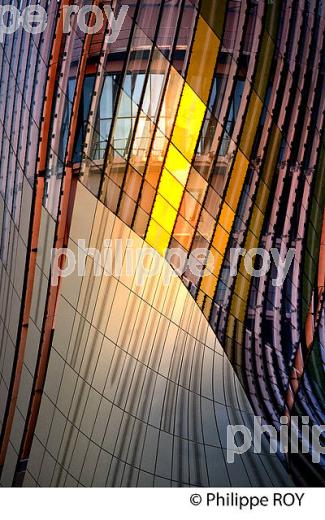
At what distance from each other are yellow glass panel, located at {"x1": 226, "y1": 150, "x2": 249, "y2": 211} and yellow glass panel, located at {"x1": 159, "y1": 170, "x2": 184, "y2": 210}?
19 centimetres

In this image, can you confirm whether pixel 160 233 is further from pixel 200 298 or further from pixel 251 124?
pixel 251 124

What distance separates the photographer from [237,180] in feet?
10.6

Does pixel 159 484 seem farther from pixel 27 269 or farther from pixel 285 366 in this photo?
pixel 27 269

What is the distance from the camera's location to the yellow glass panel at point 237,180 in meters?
3.21

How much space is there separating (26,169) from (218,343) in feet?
3.17

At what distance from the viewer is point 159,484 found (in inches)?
130

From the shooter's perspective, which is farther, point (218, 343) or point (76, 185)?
point (218, 343)

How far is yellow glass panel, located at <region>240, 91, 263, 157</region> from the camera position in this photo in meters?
3.17

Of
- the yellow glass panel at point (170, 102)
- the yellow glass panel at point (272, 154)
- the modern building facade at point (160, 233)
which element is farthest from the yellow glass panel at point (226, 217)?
the yellow glass panel at point (170, 102)

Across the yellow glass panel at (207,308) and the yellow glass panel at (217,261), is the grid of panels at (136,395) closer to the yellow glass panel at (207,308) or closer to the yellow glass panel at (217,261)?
the yellow glass panel at (207,308)

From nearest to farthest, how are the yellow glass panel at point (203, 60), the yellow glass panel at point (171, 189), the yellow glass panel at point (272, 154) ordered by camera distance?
the yellow glass panel at point (203, 60) → the yellow glass panel at point (171, 189) → the yellow glass panel at point (272, 154)

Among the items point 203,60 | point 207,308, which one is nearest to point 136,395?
point 207,308

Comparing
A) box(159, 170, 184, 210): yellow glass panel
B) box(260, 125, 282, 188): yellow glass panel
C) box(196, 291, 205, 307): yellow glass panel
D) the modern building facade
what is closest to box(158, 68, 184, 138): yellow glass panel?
the modern building facade

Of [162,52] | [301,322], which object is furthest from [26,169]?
[301,322]
